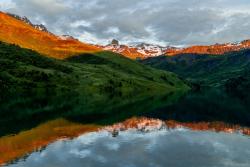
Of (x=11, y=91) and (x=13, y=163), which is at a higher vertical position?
(x=11, y=91)

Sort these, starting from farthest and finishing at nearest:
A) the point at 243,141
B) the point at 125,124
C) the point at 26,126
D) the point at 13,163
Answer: the point at 125,124
the point at 26,126
the point at 243,141
the point at 13,163

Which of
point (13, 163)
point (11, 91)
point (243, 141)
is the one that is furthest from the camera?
point (11, 91)

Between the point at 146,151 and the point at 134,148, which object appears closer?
the point at 146,151

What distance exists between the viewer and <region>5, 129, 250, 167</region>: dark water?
6045 centimetres

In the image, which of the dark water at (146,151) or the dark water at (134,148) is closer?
the dark water at (146,151)

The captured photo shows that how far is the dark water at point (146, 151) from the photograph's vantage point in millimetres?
60447

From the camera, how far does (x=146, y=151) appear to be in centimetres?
7062

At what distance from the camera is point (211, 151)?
237 ft

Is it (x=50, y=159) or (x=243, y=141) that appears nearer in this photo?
(x=50, y=159)

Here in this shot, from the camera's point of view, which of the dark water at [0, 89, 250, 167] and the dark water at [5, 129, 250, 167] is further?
the dark water at [0, 89, 250, 167]

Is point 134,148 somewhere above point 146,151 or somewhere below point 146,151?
above

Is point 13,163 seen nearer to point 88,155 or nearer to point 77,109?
point 88,155

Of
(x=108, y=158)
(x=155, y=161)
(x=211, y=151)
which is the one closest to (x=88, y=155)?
(x=108, y=158)

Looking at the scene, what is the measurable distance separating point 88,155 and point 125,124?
48.3 meters
